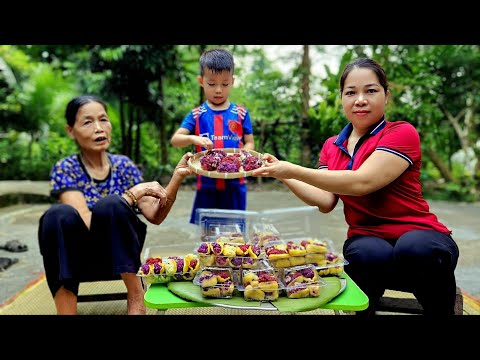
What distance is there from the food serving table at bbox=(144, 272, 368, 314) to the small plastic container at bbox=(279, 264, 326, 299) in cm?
8

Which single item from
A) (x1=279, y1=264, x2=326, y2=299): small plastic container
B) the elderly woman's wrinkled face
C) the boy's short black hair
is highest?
the boy's short black hair

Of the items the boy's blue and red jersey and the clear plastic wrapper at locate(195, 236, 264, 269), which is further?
the boy's blue and red jersey

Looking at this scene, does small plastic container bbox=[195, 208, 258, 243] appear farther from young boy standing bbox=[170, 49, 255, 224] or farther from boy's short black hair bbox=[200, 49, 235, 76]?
boy's short black hair bbox=[200, 49, 235, 76]

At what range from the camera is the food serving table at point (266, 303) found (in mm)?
1673

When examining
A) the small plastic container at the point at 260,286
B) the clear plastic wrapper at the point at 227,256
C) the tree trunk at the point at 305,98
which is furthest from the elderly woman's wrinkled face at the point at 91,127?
the tree trunk at the point at 305,98

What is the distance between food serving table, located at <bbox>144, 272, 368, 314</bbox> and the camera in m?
1.67

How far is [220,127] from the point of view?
8.31 ft

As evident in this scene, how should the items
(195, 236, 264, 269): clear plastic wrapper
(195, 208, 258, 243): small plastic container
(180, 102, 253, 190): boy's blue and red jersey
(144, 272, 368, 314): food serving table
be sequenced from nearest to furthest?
(144, 272, 368, 314): food serving table → (195, 236, 264, 269): clear plastic wrapper → (195, 208, 258, 243): small plastic container → (180, 102, 253, 190): boy's blue and red jersey

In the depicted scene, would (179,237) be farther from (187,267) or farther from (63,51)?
(63,51)

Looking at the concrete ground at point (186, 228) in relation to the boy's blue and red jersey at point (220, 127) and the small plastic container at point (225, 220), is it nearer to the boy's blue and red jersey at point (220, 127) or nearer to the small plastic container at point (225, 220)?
the small plastic container at point (225, 220)

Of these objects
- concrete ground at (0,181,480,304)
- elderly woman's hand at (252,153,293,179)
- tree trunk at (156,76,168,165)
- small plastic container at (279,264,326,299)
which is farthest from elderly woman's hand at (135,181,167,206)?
tree trunk at (156,76,168,165)
